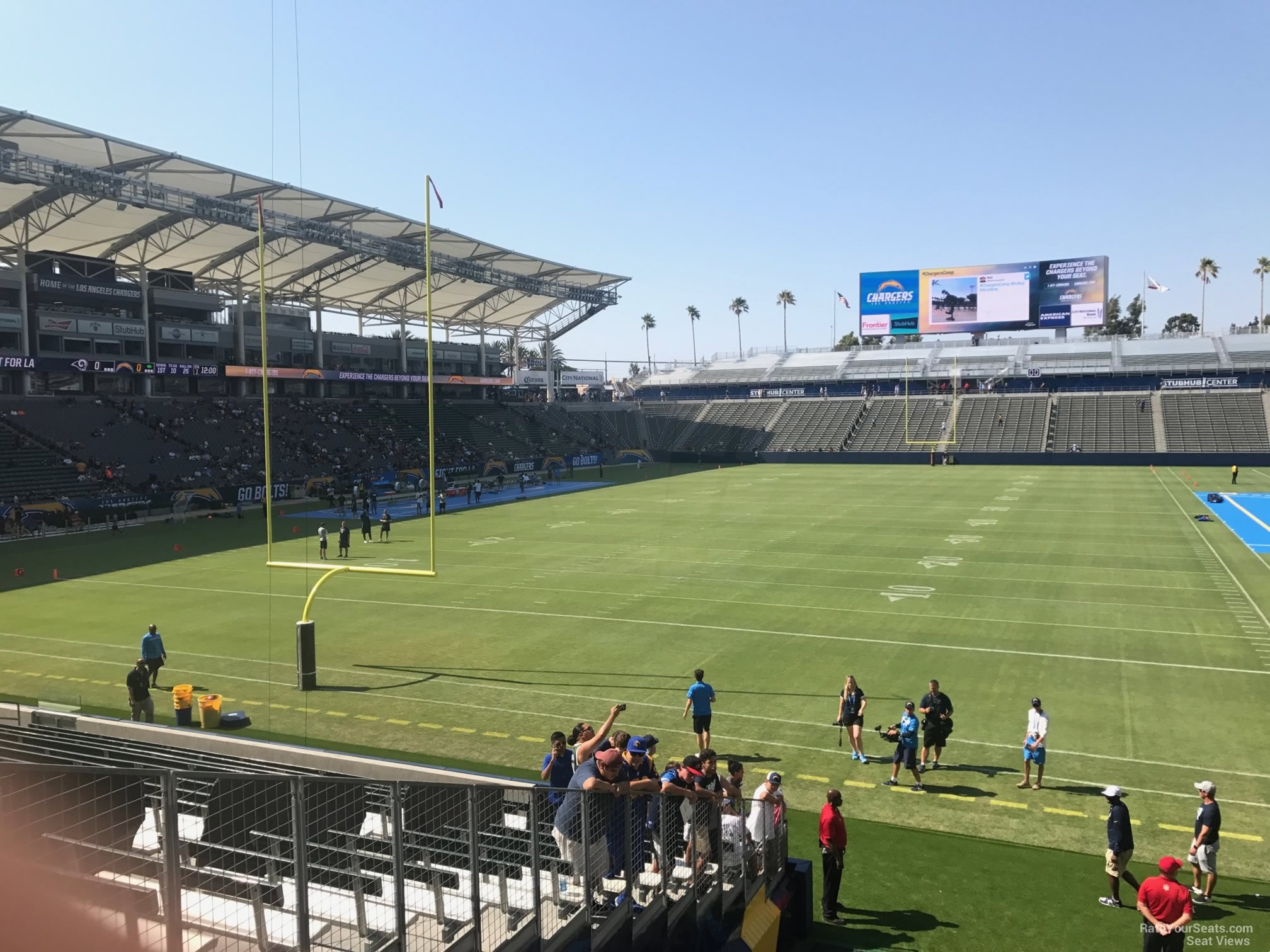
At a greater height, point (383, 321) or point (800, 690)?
point (383, 321)

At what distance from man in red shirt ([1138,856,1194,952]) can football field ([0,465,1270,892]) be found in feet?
8.97

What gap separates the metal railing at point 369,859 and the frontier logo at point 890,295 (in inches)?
2912

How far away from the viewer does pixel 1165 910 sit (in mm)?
7109

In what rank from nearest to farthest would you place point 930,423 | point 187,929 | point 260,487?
point 187,929 < point 260,487 < point 930,423

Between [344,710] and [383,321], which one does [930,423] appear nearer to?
[383,321]

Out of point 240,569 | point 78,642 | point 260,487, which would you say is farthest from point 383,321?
point 78,642

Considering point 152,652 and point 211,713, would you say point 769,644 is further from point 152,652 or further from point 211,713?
point 152,652

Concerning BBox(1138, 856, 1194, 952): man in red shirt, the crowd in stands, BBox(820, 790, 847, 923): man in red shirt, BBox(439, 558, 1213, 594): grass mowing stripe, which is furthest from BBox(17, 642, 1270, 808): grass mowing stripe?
BBox(439, 558, 1213, 594): grass mowing stripe

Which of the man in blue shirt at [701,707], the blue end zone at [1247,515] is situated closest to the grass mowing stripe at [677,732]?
the man in blue shirt at [701,707]

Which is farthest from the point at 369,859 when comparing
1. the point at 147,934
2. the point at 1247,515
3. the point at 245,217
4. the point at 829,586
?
the point at 245,217

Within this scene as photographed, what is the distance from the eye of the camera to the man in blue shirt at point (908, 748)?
1147cm

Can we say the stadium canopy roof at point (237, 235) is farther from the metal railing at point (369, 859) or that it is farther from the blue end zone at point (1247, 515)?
the blue end zone at point (1247, 515)

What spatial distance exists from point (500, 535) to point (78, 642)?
54.2ft

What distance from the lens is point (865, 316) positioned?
7800cm
